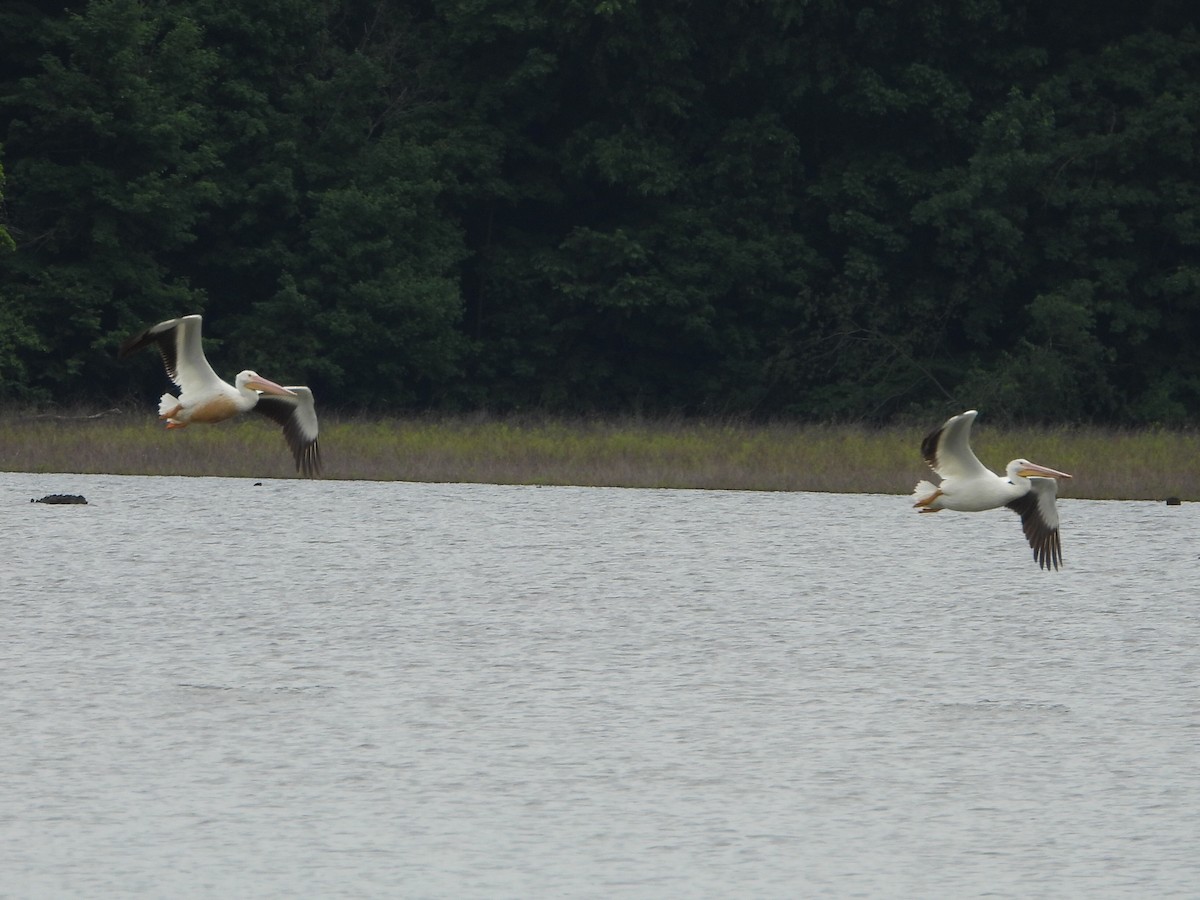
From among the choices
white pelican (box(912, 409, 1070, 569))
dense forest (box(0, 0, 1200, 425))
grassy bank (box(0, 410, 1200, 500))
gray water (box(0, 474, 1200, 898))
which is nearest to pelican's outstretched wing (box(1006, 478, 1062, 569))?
white pelican (box(912, 409, 1070, 569))

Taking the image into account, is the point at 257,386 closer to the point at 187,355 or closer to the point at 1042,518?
the point at 187,355

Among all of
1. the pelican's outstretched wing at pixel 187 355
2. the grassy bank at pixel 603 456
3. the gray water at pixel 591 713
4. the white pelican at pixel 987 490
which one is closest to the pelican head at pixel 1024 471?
the white pelican at pixel 987 490

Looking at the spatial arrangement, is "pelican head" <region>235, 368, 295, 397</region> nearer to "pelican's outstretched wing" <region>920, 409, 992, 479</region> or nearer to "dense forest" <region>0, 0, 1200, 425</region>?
"pelican's outstretched wing" <region>920, 409, 992, 479</region>

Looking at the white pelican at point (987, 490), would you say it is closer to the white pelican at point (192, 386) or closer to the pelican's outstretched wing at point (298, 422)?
the white pelican at point (192, 386)

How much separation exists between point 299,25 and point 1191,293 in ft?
52.4

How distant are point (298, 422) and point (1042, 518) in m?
6.45

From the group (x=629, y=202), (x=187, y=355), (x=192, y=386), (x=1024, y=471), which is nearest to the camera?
(x=1024, y=471)

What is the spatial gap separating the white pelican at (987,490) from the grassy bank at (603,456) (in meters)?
8.33

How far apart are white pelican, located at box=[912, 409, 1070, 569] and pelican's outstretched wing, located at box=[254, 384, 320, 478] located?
5.58 m

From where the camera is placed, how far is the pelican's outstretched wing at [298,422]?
18609 mm

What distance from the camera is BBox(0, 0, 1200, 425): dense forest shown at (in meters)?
35.4

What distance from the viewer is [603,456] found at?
26672 millimetres

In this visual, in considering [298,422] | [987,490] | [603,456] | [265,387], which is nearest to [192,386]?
[265,387]

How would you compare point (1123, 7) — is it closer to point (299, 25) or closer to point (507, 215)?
Answer: point (507, 215)
